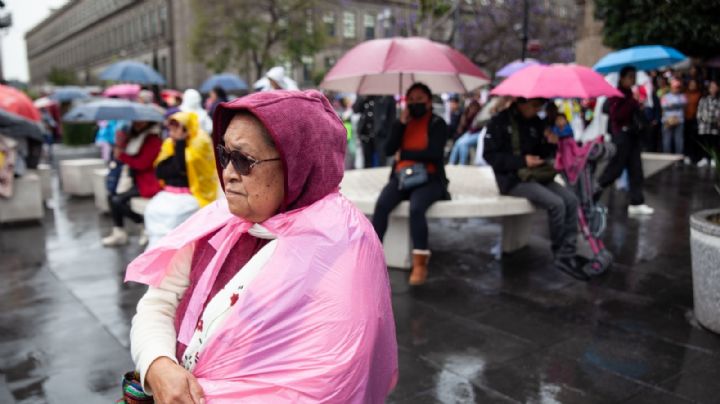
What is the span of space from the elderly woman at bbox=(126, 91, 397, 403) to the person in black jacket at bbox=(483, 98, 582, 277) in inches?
165

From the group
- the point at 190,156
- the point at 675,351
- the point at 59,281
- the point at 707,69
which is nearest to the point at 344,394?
the point at 675,351

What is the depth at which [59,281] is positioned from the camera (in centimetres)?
585

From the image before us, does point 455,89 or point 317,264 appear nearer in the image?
point 317,264

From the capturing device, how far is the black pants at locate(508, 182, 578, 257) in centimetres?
570

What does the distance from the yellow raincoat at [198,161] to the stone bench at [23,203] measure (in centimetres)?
423

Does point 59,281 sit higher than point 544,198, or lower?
lower

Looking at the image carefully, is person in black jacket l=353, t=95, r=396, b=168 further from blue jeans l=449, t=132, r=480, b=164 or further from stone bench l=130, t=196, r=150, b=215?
stone bench l=130, t=196, r=150, b=215

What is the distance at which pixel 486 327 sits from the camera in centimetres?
449

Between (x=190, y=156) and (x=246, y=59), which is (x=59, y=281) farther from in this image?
(x=246, y=59)

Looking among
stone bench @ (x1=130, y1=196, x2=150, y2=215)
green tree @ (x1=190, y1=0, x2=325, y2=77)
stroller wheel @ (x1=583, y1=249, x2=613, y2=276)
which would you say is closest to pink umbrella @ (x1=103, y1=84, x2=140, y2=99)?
stone bench @ (x1=130, y1=196, x2=150, y2=215)

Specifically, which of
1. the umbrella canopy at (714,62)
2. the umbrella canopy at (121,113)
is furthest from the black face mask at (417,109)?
the umbrella canopy at (714,62)

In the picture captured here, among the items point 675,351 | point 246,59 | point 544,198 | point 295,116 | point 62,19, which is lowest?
point 675,351

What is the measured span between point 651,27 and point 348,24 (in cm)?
4770

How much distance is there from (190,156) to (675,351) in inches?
155
